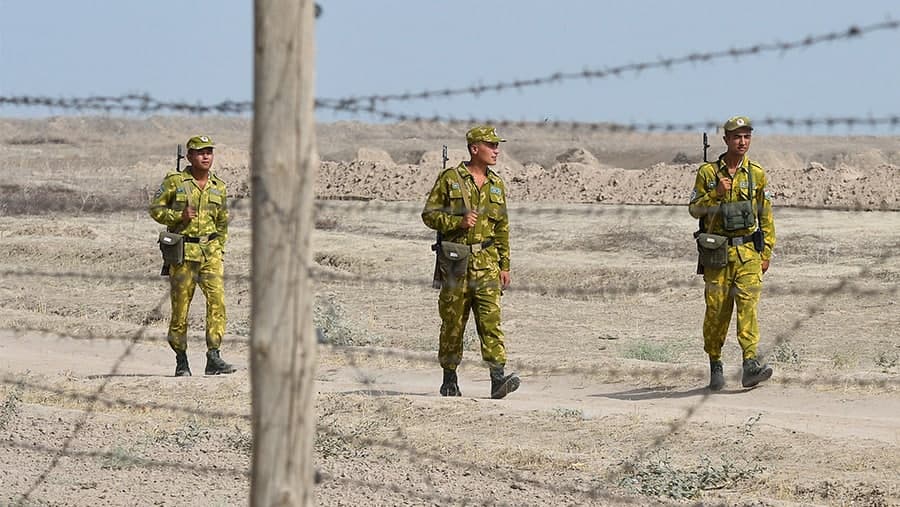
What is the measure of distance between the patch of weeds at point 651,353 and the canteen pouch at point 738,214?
3469mm

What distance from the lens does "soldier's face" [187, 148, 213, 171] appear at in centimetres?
1131

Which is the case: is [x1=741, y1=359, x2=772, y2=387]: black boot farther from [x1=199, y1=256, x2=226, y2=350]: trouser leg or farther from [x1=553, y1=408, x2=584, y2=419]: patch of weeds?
[x1=199, y1=256, x2=226, y2=350]: trouser leg

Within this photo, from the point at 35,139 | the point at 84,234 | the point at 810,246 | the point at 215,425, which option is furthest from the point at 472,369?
the point at 35,139

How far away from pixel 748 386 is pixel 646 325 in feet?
20.0

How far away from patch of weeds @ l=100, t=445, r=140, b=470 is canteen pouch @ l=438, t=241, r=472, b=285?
2.68 m

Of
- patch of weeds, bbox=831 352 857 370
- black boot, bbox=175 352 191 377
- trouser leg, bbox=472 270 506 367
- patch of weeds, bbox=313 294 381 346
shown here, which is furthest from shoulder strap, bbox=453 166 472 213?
patch of weeds, bbox=313 294 381 346

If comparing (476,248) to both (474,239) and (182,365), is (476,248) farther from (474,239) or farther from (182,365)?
(182,365)

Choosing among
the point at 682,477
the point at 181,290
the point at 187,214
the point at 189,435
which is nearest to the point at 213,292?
the point at 181,290

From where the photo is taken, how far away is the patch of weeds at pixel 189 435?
28.4ft

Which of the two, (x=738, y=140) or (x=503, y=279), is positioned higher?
(x=738, y=140)

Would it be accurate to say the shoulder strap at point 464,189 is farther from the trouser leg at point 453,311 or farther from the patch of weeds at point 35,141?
the patch of weeds at point 35,141

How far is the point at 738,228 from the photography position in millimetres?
10484

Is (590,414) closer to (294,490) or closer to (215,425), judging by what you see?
(215,425)

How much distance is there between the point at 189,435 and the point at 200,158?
305cm
